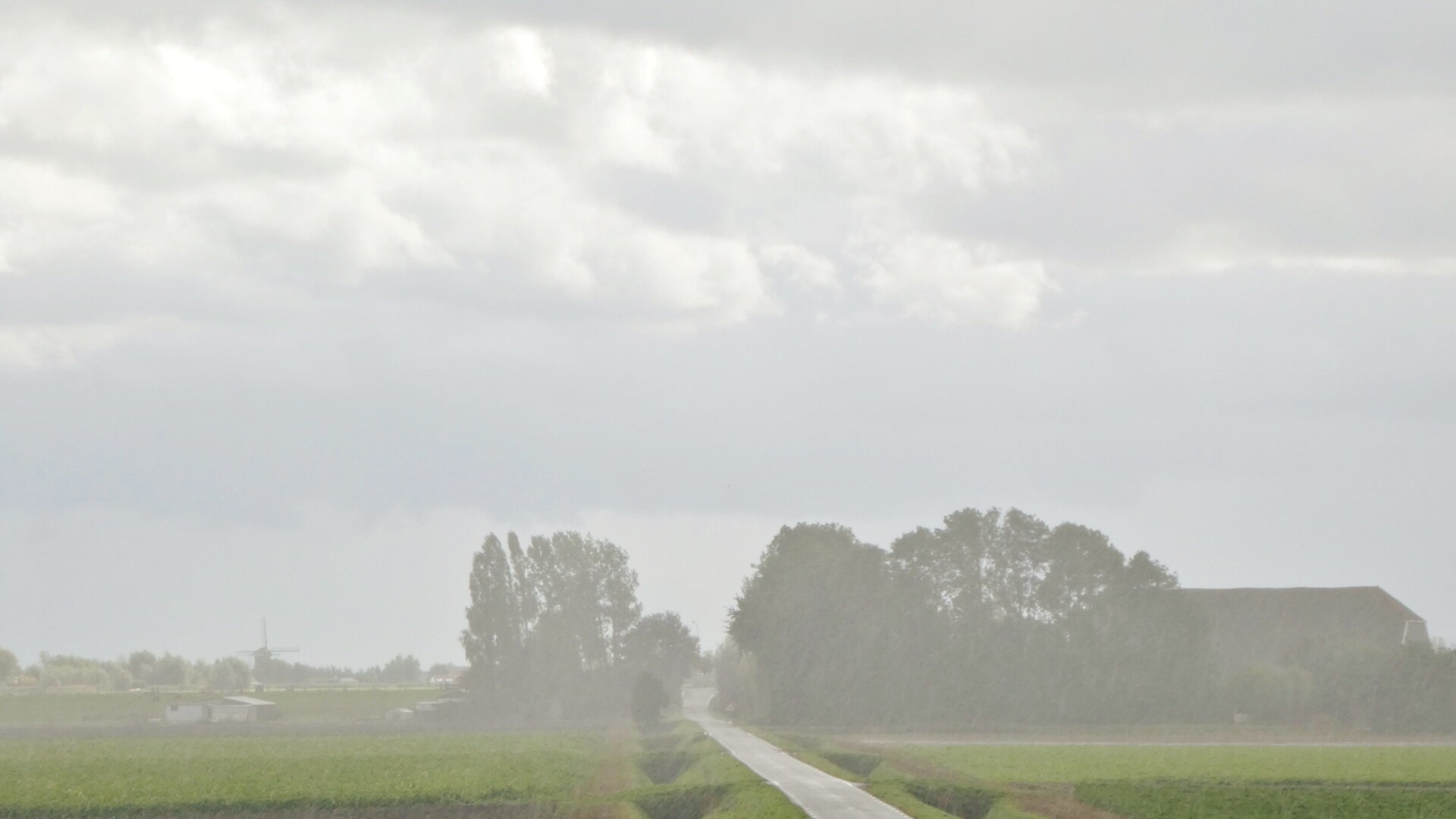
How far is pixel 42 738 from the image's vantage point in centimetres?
7719

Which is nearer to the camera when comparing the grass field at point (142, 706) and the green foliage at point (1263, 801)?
the green foliage at point (1263, 801)

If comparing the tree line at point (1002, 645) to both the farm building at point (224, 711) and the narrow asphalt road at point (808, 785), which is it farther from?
the farm building at point (224, 711)

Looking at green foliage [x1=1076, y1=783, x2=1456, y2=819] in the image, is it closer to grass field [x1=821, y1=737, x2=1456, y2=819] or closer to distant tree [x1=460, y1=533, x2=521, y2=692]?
grass field [x1=821, y1=737, x2=1456, y2=819]

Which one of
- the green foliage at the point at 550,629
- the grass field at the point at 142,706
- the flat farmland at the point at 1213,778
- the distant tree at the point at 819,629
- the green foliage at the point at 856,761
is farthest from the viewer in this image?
the grass field at the point at 142,706

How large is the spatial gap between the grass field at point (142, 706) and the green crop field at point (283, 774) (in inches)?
1669

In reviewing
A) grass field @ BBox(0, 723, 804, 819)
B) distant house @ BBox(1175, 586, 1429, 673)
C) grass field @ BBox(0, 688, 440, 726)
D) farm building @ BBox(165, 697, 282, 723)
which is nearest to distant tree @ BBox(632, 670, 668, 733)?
grass field @ BBox(0, 723, 804, 819)

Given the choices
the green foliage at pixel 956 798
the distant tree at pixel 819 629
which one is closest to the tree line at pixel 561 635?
the distant tree at pixel 819 629

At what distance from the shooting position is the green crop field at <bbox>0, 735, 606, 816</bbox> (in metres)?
38.8

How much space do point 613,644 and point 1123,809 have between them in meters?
72.7

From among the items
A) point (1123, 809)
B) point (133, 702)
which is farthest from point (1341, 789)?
point (133, 702)

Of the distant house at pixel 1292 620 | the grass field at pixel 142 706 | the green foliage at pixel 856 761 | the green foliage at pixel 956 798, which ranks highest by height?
the distant house at pixel 1292 620

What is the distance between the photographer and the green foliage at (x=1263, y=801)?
110ft

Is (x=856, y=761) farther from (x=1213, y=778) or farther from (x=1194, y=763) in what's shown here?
(x=1213, y=778)

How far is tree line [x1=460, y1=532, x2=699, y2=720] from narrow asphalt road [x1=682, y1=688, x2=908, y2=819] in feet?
104
